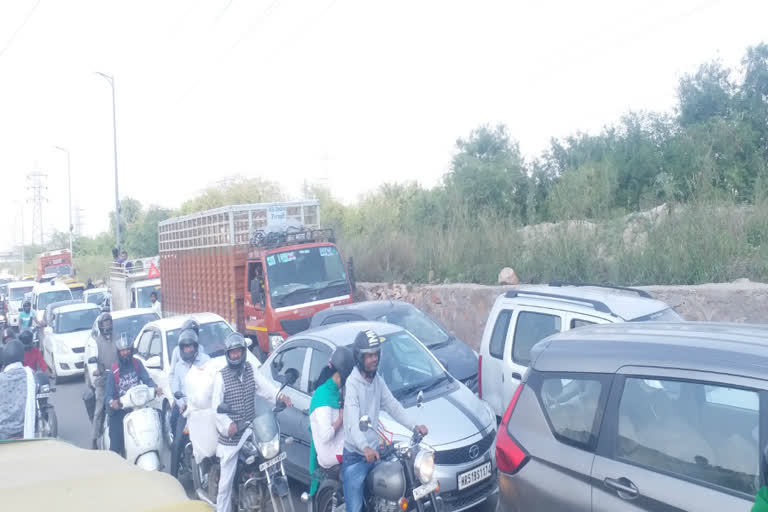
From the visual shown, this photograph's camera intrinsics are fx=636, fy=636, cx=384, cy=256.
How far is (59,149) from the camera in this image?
4066cm

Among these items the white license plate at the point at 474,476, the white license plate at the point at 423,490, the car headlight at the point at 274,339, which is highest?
the car headlight at the point at 274,339

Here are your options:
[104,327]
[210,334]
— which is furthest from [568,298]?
[210,334]

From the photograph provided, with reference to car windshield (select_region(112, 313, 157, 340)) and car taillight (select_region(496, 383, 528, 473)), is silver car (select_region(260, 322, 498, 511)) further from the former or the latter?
car windshield (select_region(112, 313, 157, 340))

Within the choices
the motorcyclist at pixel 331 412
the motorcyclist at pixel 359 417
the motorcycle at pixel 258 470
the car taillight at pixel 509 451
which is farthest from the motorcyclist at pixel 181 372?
the car taillight at pixel 509 451

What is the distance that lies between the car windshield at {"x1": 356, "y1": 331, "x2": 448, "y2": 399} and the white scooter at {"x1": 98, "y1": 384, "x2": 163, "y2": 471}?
8.74 ft

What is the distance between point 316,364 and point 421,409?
125cm

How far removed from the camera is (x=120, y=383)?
24.0 ft

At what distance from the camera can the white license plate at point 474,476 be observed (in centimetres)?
530

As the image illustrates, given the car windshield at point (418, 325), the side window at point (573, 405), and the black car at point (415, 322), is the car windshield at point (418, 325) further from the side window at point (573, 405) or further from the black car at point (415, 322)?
the side window at point (573, 405)

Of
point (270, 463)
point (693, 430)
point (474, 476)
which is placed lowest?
point (474, 476)

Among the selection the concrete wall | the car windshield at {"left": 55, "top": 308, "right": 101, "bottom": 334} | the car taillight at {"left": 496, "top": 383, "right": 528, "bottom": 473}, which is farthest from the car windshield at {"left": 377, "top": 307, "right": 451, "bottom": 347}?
the car windshield at {"left": 55, "top": 308, "right": 101, "bottom": 334}

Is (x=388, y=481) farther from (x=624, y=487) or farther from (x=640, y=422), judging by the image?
(x=640, y=422)

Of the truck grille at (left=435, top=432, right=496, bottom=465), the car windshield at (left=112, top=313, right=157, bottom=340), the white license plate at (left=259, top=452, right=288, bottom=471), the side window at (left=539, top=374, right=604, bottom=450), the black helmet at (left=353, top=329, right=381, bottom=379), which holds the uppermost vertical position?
the black helmet at (left=353, top=329, right=381, bottom=379)

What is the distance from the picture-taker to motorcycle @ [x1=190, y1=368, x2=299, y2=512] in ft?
16.8
